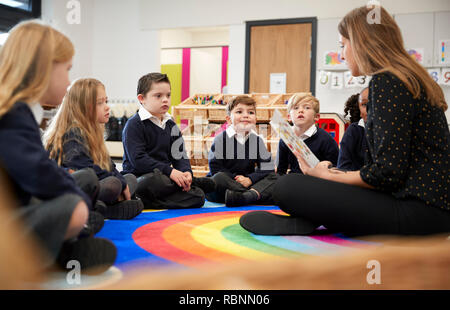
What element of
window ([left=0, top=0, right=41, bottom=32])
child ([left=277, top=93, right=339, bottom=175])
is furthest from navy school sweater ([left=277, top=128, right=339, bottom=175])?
window ([left=0, top=0, right=41, bottom=32])

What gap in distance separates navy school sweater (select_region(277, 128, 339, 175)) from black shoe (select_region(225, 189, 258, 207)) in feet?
1.09

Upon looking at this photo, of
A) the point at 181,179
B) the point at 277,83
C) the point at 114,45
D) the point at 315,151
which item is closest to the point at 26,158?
the point at 181,179

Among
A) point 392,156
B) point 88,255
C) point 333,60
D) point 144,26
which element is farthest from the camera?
point 144,26

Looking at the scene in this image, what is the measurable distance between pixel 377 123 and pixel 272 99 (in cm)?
253

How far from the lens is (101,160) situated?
5.32 ft

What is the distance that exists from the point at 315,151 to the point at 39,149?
5.72 feet

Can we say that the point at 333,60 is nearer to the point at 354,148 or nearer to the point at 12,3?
the point at 354,148

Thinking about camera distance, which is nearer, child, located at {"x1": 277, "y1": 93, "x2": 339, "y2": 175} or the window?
child, located at {"x1": 277, "y1": 93, "x2": 339, "y2": 175}

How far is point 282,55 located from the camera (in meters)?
5.04

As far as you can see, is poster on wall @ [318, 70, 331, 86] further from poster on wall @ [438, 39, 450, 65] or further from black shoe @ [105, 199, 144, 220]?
black shoe @ [105, 199, 144, 220]

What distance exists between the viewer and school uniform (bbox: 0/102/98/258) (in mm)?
732

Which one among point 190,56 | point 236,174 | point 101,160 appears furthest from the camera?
point 190,56
